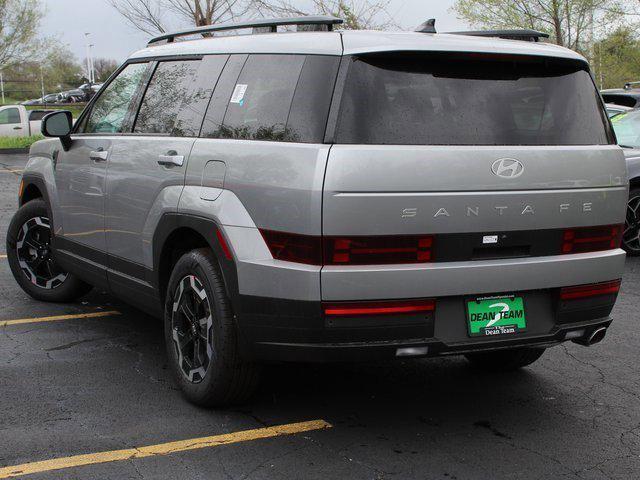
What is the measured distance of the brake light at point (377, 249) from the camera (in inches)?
141

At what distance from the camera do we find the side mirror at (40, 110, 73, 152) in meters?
5.71

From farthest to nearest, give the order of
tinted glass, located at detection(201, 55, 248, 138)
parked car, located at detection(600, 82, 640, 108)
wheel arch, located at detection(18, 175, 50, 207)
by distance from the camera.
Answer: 1. parked car, located at detection(600, 82, 640, 108)
2. wheel arch, located at detection(18, 175, 50, 207)
3. tinted glass, located at detection(201, 55, 248, 138)

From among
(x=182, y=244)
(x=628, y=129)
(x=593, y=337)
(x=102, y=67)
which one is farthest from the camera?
(x=102, y=67)

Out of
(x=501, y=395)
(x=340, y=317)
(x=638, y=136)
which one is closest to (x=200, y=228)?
(x=340, y=317)

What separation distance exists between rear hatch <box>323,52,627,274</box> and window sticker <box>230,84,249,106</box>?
73 cm

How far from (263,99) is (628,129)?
7299mm

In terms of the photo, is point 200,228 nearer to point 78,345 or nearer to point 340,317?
point 340,317

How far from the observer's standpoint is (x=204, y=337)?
→ 169 inches

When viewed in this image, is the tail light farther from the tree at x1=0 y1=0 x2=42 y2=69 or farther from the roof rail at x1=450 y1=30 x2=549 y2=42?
the tree at x1=0 y1=0 x2=42 y2=69

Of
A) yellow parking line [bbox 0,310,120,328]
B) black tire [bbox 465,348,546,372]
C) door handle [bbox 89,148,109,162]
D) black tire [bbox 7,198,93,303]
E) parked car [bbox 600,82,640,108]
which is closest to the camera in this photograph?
black tire [bbox 465,348,546,372]

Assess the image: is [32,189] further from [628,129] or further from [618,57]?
[618,57]

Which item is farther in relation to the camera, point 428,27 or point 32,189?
point 32,189

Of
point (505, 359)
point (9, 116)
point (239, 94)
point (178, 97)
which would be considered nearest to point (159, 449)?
point (239, 94)

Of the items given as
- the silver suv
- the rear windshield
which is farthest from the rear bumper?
the rear windshield
